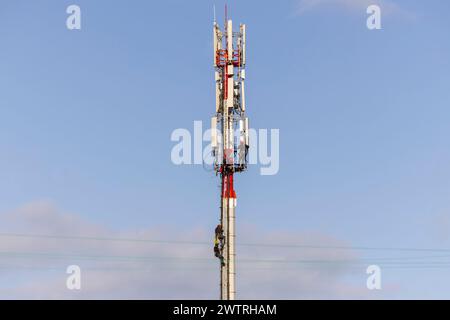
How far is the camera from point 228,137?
165 metres

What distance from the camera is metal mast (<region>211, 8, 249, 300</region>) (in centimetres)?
16275

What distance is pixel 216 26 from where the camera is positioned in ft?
563

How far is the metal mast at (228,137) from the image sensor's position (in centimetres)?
16275
